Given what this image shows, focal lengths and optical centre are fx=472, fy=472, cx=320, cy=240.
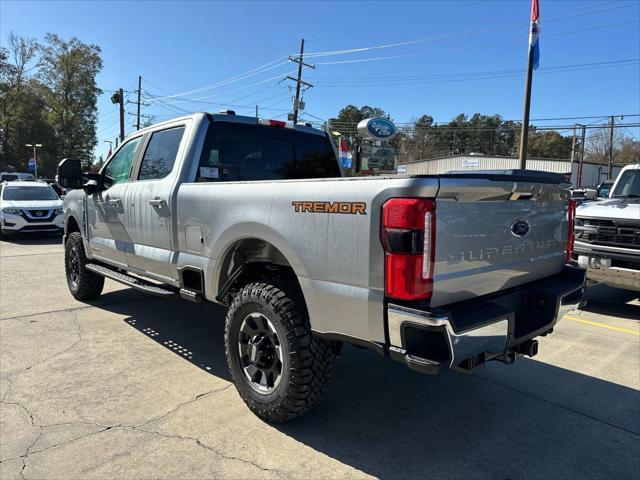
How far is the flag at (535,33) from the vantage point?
14109 mm

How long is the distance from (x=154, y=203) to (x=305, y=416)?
2.30 m

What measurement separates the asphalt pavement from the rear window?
70.5 inches

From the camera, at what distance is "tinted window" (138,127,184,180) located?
14.4ft

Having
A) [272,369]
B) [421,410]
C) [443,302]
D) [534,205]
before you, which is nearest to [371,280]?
[443,302]

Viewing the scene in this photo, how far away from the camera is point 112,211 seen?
521 cm

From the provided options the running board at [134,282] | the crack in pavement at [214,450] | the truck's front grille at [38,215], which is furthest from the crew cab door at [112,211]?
the truck's front grille at [38,215]

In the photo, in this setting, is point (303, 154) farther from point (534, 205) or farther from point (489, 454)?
point (489, 454)

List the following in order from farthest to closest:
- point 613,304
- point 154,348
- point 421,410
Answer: point 613,304 → point 154,348 → point 421,410

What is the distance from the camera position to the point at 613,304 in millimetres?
7270

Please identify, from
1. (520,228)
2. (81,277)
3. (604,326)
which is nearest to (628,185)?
(604,326)

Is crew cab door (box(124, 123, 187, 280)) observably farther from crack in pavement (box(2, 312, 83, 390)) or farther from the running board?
crack in pavement (box(2, 312, 83, 390))

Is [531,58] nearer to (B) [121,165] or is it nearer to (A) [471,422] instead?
(B) [121,165]

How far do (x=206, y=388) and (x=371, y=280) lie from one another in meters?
2.07

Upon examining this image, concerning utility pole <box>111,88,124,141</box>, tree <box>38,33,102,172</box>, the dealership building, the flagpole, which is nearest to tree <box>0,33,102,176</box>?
tree <box>38,33,102,172</box>
